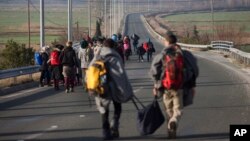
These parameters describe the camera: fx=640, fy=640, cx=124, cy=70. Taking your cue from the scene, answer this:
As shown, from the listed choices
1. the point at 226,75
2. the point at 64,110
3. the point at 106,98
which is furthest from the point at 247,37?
the point at 106,98

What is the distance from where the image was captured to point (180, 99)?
428 inches

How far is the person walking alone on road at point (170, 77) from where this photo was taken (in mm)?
10586

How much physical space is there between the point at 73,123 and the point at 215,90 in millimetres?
8219

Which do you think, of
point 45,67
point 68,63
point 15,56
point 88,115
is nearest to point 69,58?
point 68,63

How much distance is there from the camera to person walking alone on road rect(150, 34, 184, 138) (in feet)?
34.7

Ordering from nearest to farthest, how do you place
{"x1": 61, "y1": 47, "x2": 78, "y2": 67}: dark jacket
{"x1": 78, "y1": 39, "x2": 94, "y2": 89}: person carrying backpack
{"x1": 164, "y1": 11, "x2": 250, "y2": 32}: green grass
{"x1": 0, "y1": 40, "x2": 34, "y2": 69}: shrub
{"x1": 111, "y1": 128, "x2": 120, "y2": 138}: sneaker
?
1. {"x1": 111, "y1": 128, "x2": 120, "y2": 138}: sneaker
2. {"x1": 61, "y1": 47, "x2": 78, "y2": 67}: dark jacket
3. {"x1": 78, "y1": 39, "x2": 94, "y2": 89}: person carrying backpack
4. {"x1": 0, "y1": 40, "x2": 34, "y2": 69}: shrub
5. {"x1": 164, "y1": 11, "x2": 250, "y2": 32}: green grass

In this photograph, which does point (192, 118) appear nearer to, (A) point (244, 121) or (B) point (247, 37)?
(A) point (244, 121)

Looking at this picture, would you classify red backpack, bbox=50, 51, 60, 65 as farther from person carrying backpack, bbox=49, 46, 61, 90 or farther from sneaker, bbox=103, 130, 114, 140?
sneaker, bbox=103, 130, 114, 140

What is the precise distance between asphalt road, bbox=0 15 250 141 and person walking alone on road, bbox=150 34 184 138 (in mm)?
533

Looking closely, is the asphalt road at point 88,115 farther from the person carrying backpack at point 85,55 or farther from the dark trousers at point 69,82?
the person carrying backpack at point 85,55

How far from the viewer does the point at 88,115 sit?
577 inches

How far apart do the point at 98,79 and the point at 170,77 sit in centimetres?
121

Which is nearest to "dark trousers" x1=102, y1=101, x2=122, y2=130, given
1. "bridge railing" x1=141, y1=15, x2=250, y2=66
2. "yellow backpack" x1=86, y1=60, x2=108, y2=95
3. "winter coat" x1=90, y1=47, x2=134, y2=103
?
"winter coat" x1=90, y1=47, x2=134, y2=103

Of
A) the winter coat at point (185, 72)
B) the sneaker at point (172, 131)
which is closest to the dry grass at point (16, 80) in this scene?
the sneaker at point (172, 131)
